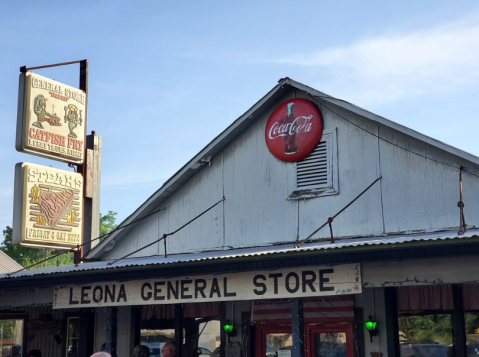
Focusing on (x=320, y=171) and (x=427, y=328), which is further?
(x=320, y=171)

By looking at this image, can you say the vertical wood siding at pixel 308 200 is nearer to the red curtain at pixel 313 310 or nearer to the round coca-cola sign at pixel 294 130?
the round coca-cola sign at pixel 294 130

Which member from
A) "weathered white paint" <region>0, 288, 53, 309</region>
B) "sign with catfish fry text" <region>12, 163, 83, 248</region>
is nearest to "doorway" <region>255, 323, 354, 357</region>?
"weathered white paint" <region>0, 288, 53, 309</region>

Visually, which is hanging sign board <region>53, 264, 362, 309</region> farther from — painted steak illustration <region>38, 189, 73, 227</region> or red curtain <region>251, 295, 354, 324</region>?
painted steak illustration <region>38, 189, 73, 227</region>

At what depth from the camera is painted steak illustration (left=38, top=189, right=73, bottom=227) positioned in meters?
15.6

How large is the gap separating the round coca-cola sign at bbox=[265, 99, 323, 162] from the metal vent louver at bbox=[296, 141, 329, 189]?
4.6 inches

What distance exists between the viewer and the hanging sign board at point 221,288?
34.1 ft

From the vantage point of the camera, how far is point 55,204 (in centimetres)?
1595

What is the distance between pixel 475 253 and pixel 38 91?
1114 centimetres

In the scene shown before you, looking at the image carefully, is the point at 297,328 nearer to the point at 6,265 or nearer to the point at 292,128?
the point at 292,128

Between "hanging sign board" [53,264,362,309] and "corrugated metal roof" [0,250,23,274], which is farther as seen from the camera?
"corrugated metal roof" [0,250,23,274]

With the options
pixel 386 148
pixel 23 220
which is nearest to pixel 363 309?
pixel 386 148

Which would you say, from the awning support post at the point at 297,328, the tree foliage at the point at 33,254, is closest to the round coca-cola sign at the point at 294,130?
the awning support post at the point at 297,328

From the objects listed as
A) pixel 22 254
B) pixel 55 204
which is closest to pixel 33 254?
pixel 22 254

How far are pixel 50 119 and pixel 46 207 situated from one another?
214 centimetres
